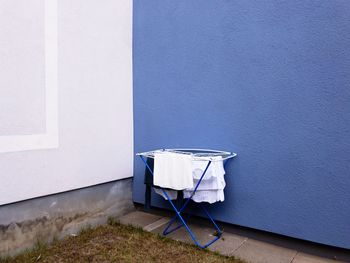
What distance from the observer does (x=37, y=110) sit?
9.02ft

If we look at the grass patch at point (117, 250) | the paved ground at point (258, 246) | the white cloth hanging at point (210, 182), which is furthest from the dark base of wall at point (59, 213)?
the white cloth hanging at point (210, 182)

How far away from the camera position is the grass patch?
2.58 m

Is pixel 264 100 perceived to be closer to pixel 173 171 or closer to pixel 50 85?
pixel 173 171

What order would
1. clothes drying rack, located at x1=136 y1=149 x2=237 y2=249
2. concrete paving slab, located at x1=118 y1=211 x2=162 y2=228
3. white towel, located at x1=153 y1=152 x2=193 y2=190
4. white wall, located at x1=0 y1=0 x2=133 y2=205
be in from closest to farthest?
white wall, located at x1=0 y1=0 x2=133 y2=205 < white towel, located at x1=153 y1=152 x2=193 y2=190 < clothes drying rack, located at x1=136 y1=149 x2=237 y2=249 < concrete paving slab, located at x1=118 y1=211 x2=162 y2=228

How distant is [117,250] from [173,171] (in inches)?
36.6

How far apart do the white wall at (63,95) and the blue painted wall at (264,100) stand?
432 millimetres

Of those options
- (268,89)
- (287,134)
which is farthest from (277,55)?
(287,134)

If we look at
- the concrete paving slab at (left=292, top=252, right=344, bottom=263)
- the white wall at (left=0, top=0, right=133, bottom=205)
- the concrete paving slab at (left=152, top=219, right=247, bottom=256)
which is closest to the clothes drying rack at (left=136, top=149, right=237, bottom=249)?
the concrete paving slab at (left=152, top=219, right=247, bottom=256)

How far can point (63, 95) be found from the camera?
296 centimetres

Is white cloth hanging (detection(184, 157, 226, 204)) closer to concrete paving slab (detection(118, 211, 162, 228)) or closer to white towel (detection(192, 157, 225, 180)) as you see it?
white towel (detection(192, 157, 225, 180))

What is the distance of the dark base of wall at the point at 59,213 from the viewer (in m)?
2.59

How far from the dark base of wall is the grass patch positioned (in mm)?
96

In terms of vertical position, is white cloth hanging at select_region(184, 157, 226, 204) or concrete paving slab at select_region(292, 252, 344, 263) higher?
white cloth hanging at select_region(184, 157, 226, 204)

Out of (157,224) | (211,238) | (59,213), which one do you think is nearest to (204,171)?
(211,238)
